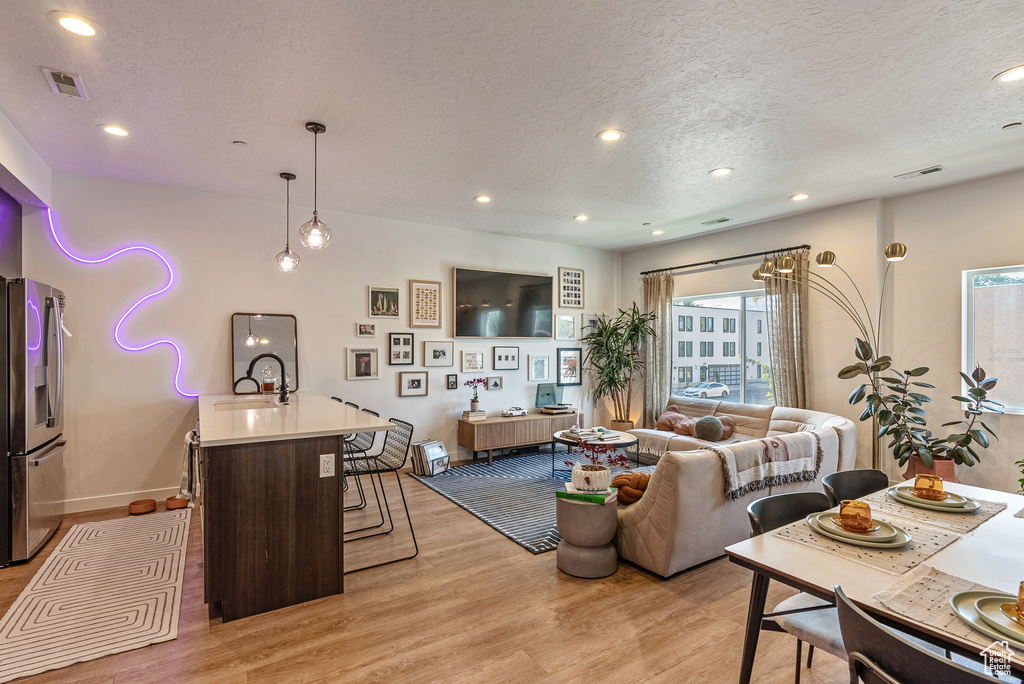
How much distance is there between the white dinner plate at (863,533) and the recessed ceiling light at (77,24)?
3603 millimetres

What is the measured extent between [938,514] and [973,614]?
0.97 metres

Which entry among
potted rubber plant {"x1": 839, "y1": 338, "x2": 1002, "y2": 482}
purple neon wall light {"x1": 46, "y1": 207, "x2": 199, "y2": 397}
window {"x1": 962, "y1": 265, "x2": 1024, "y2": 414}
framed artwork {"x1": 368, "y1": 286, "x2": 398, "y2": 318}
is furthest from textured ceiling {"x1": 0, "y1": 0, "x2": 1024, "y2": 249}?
potted rubber plant {"x1": 839, "y1": 338, "x2": 1002, "y2": 482}

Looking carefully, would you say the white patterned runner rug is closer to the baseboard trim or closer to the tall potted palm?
the baseboard trim

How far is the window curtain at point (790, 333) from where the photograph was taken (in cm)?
535

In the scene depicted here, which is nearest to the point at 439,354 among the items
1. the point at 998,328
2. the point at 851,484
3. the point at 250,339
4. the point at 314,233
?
the point at 250,339

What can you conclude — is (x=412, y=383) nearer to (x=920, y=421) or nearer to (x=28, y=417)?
(x=28, y=417)

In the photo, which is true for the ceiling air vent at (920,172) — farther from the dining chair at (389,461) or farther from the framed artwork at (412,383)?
the framed artwork at (412,383)

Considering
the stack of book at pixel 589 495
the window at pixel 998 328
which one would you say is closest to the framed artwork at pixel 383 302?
the stack of book at pixel 589 495

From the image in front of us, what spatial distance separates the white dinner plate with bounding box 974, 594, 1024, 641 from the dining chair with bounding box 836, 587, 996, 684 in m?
0.17

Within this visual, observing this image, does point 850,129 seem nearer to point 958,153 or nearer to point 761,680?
point 958,153

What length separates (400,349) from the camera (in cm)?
579

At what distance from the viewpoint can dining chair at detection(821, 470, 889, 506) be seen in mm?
2449

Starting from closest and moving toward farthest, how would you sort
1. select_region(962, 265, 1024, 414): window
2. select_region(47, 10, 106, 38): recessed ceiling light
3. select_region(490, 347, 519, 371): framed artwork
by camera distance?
select_region(47, 10, 106, 38): recessed ceiling light
select_region(962, 265, 1024, 414): window
select_region(490, 347, 519, 371): framed artwork

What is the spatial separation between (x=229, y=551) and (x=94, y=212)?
3.49 m
